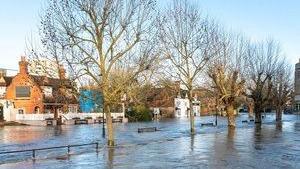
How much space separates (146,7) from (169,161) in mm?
12139

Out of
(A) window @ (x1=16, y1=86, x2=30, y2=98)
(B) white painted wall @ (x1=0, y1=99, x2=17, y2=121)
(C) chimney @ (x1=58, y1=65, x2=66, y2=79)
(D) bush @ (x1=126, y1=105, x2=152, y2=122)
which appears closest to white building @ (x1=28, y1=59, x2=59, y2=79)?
(C) chimney @ (x1=58, y1=65, x2=66, y2=79)

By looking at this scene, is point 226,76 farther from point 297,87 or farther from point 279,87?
point 297,87

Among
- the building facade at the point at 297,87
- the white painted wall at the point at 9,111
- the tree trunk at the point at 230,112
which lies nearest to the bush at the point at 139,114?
the white painted wall at the point at 9,111

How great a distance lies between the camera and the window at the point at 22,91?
3556 inches

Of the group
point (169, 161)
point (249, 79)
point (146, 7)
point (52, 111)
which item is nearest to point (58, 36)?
point (146, 7)

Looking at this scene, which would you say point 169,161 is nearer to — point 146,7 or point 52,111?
point 146,7

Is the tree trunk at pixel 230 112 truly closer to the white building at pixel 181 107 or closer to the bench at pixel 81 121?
the bench at pixel 81 121

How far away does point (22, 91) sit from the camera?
297 ft

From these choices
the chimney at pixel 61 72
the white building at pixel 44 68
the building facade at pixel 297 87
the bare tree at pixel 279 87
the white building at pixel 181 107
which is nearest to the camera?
the white building at pixel 44 68

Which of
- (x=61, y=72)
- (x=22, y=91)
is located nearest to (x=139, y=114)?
(x=22, y=91)

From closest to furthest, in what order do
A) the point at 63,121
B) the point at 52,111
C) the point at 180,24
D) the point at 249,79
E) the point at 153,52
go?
the point at 153,52, the point at 180,24, the point at 249,79, the point at 63,121, the point at 52,111

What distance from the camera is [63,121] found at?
83312 mm

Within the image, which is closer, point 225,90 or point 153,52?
point 153,52

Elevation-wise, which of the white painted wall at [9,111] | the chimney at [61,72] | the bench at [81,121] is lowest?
the bench at [81,121]
